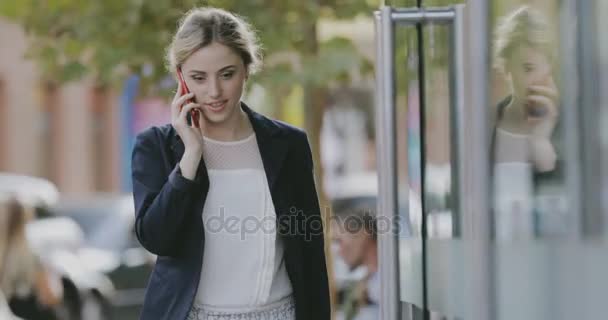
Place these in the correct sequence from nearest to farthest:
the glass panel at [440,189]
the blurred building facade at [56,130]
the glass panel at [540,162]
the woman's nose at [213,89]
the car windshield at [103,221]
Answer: the glass panel at [540,162] → the glass panel at [440,189] → the woman's nose at [213,89] → the car windshield at [103,221] → the blurred building facade at [56,130]

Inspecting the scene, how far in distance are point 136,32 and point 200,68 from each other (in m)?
3.41

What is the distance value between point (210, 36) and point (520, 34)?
1.23 meters

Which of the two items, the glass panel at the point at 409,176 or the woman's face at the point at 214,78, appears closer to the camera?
the glass panel at the point at 409,176

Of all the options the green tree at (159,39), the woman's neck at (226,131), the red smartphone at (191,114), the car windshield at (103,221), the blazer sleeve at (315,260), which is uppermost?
the green tree at (159,39)

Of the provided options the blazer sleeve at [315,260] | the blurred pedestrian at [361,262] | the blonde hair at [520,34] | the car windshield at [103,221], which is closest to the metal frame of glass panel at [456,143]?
the blonde hair at [520,34]

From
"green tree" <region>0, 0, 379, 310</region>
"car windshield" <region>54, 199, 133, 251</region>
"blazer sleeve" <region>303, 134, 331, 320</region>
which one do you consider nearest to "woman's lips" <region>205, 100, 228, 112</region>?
"blazer sleeve" <region>303, 134, 331, 320</region>

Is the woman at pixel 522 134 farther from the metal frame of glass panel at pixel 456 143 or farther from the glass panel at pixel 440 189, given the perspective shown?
the glass panel at pixel 440 189

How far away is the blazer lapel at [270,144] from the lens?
351cm

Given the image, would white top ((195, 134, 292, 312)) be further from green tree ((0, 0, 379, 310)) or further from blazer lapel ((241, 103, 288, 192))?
green tree ((0, 0, 379, 310))

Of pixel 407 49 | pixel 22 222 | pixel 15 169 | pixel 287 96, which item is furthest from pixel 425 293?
pixel 15 169

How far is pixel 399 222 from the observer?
288 cm

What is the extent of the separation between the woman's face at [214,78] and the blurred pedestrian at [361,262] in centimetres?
364

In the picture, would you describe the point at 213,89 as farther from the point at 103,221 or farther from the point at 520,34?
the point at 103,221

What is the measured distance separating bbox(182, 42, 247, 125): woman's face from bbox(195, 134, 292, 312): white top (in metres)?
0.12
